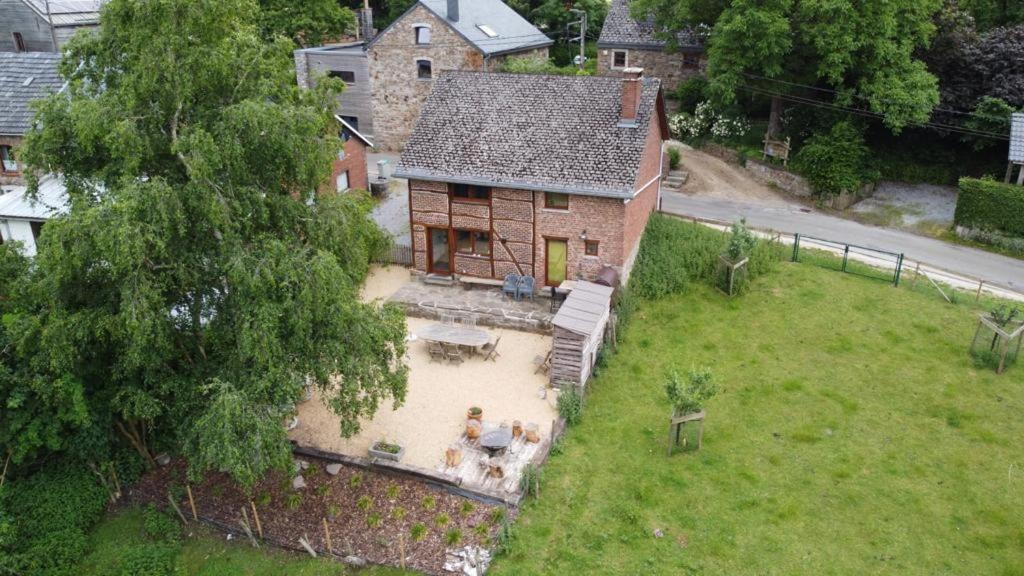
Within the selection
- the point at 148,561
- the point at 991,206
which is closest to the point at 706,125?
the point at 991,206

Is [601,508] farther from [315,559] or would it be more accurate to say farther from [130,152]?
[130,152]

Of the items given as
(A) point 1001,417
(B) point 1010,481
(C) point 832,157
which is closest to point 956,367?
(A) point 1001,417

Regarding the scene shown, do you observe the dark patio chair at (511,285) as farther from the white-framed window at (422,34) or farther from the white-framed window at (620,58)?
the white-framed window at (620,58)

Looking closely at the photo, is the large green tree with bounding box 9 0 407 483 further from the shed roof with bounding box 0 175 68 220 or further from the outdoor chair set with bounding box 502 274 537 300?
the shed roof with bounding box 0 175 68 220

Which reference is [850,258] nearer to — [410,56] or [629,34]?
[629,34]

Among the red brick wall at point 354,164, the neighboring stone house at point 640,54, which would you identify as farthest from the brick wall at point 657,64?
the red brick wall at point 354,164
